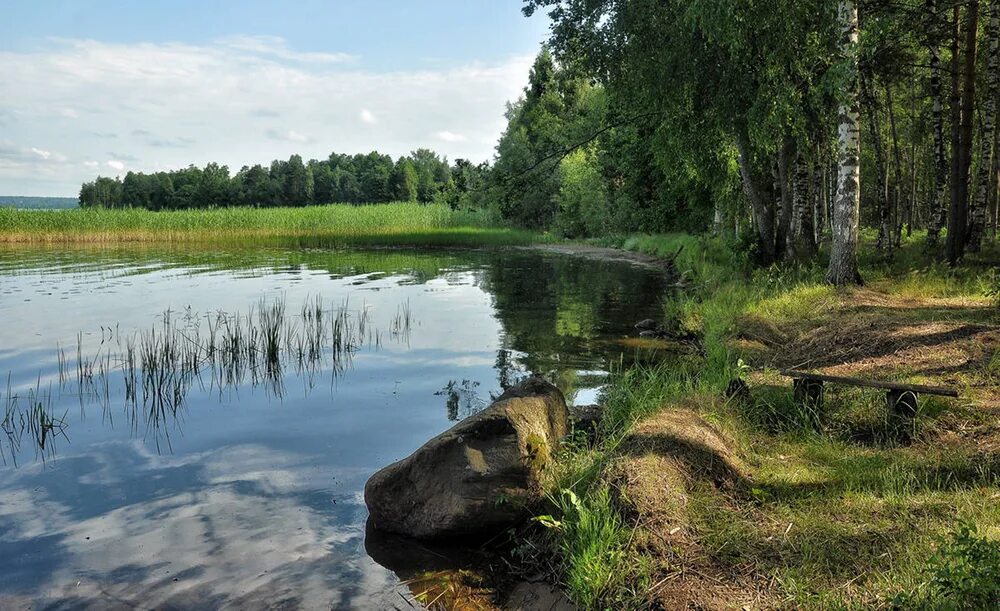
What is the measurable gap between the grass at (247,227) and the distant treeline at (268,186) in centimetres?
5810

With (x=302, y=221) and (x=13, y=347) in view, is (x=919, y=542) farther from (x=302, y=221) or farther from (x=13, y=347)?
(x=302, y=221)

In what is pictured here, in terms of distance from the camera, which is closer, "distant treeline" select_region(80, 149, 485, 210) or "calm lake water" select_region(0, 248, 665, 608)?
"calm lake water" select_region(0, 248, 665, 608)

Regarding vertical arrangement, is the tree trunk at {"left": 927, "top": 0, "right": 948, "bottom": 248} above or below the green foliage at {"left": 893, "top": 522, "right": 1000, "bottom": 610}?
above

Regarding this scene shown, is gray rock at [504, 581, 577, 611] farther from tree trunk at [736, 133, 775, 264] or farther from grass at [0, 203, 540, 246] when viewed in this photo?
→ grass at [0, 203, 540, 246]

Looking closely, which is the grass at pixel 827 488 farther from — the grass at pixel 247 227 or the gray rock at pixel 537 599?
the grass at pixel 247 227

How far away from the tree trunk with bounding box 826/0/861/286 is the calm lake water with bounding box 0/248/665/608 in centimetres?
443

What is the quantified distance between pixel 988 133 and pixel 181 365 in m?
18.6

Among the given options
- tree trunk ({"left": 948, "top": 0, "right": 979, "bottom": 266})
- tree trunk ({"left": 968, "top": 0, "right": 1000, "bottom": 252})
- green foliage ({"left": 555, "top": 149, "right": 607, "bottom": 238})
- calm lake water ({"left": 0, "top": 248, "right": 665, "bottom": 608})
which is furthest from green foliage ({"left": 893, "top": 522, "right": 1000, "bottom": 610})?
green foliage ({"left": 555, "top": 149, "right": 607, "bottom": 238})

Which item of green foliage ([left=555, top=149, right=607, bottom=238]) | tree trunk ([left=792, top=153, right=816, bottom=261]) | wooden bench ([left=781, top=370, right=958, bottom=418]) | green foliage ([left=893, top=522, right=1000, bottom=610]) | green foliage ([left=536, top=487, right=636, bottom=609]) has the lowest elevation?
green foliage ([left=536, top=487, right=636, bottom=609])

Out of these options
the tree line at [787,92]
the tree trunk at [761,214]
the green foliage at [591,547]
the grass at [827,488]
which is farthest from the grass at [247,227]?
the green foliage at [591,547]

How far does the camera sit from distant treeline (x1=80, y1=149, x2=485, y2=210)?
372ft

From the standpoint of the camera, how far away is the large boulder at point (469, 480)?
5805 millimetres

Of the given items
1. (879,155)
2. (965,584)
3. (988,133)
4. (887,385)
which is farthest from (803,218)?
(965,584)

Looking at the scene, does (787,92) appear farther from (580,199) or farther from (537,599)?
(580,199)
